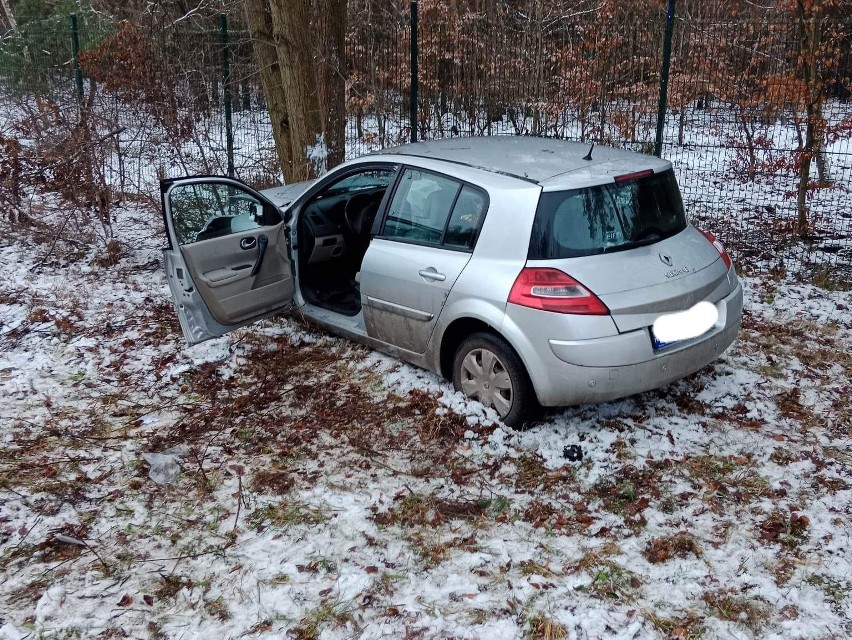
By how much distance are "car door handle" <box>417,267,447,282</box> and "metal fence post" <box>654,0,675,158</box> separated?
426 centimetres

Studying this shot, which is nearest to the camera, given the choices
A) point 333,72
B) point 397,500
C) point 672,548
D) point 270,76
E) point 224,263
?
point 672,548

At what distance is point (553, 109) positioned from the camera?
878cm

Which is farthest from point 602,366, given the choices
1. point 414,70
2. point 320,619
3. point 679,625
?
point 414,70

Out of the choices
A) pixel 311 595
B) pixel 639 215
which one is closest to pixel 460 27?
pixel 639 215

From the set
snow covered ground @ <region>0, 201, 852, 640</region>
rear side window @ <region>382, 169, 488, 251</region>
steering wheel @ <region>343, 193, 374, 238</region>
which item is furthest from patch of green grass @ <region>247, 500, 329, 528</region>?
steering wheel @ <region>343, 193, 374, 238</region>

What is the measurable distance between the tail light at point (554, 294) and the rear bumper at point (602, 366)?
0.19 metres

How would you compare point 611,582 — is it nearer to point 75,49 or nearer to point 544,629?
point 544,629

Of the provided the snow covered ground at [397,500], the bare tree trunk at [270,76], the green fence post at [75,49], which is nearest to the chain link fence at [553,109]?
the bare tree trunk at [270,76]

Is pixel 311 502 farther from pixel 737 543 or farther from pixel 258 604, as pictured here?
pixel 737 543

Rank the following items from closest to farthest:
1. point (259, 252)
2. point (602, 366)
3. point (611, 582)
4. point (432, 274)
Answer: point (611, 582) → point (602, 366) → point (432, 274) → point (259, 252)

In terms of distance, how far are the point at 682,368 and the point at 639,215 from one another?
0.96 m

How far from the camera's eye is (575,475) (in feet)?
14.1

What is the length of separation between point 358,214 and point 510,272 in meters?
2.34

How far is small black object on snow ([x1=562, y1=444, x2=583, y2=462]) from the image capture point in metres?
4.45
